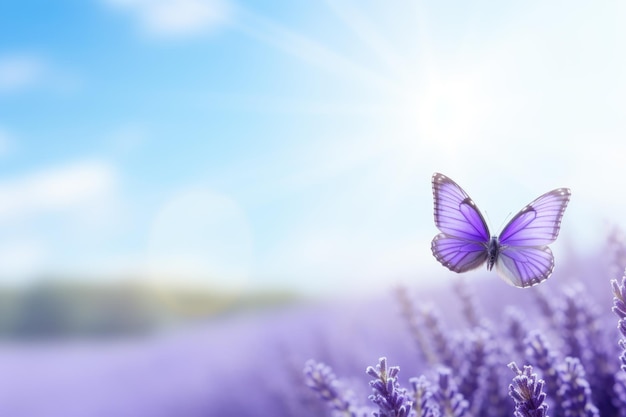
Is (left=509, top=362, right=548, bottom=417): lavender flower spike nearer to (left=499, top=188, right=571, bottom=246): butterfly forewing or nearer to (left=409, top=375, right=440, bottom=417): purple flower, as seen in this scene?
(left=409, top=375, right=440, bottom=417): purple flower

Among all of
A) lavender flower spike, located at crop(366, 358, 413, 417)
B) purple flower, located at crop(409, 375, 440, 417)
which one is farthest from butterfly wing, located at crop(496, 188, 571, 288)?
lavender flower spike, located at crop(366, 358, 413, 417)

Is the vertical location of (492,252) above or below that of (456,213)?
below

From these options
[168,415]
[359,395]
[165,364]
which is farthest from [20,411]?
[359,395]

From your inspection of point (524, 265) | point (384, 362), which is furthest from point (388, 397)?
point (524, 265)

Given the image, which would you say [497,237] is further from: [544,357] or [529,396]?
[529,396]

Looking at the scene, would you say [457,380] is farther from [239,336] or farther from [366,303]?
[239,336]

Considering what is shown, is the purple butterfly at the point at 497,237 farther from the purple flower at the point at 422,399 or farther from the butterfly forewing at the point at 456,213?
the purple flower at the point at 422,399

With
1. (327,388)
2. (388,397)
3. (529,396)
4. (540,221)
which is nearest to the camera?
(529,396)
